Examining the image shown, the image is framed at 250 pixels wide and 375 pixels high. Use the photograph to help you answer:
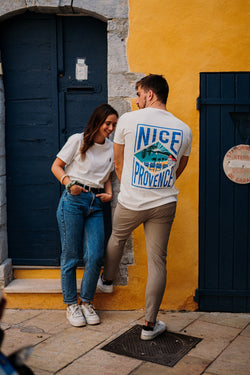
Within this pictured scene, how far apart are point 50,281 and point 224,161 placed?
2.07 metres

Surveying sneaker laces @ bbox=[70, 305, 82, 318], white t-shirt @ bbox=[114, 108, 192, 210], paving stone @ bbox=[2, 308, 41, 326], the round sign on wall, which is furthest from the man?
paving stone @ bbox=[2, 308, 41, 326]

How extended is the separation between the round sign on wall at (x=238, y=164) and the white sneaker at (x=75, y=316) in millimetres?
1848

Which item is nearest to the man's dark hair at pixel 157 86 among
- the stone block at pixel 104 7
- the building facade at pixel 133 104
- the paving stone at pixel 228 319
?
the building facade at pixel 133 104

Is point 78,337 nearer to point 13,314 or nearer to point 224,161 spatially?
point 13,314

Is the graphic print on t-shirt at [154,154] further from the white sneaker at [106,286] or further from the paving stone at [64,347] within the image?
the paving stone at [64,347]

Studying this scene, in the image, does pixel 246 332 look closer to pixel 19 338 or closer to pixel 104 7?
pixel 19 338

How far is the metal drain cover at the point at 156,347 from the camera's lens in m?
3.08

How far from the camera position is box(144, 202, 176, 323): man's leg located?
10.7 feet

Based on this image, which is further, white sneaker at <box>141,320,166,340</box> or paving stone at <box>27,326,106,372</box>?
white sneaker at <box>141,320,166,340</box>

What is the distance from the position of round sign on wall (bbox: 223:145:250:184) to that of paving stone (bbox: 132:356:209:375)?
171 centimetres

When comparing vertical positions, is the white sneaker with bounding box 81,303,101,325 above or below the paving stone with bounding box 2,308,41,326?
above

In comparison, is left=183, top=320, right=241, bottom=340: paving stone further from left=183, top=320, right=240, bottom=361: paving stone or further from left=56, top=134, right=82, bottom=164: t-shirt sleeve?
left=56, top=134, right=82, bottom=164: t-shirt sleeve

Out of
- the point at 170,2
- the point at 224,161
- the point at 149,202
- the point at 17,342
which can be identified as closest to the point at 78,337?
the point at 17,342

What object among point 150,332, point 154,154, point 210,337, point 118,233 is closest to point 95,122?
point 154,154
